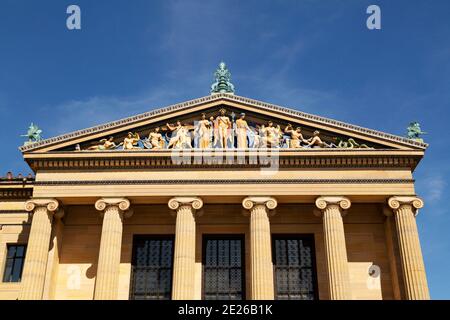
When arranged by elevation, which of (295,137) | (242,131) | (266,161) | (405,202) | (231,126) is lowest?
(405,202)

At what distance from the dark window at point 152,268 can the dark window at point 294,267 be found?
6464 mm

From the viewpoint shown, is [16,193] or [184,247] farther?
[16,193]

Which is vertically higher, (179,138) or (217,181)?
(179,138)

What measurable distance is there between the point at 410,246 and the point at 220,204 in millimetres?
11391

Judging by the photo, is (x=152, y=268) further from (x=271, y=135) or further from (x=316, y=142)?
(x=316, y=142)

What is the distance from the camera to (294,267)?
33906 mm

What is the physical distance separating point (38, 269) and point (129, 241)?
226 inches

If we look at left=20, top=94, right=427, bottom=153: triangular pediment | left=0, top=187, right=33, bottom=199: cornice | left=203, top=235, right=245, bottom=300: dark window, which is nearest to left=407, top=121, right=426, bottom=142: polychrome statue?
left=20, top=94, right=427, bottom=153: triangular pediment

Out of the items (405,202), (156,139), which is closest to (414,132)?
(405,202)

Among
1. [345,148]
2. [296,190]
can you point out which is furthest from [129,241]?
[345,148]

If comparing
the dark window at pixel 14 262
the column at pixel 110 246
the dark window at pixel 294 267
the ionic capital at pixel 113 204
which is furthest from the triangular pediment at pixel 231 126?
the dark window at pixel 14 262
